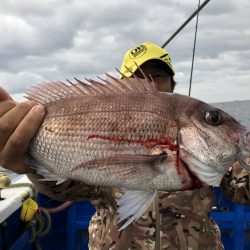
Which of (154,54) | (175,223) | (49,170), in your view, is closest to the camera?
(49,170)

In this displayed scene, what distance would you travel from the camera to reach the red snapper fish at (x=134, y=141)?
5.88 ft

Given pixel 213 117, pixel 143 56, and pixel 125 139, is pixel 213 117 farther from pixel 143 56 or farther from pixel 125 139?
pixel 143 56

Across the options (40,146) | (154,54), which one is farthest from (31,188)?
(40,146)

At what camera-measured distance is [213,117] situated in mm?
1899

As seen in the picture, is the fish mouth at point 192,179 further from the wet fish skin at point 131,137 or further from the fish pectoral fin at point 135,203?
the fish pectoral fin at point 135,203

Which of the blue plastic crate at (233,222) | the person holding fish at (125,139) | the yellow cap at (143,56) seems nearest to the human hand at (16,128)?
the person holding fish at (125,139)

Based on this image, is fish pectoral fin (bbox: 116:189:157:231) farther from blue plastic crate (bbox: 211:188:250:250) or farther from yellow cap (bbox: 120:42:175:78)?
blue plastic crate (bbox: 211:188:250:250)

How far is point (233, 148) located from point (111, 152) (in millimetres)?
533

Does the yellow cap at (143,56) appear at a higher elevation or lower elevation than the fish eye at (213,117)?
higher

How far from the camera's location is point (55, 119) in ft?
6.48

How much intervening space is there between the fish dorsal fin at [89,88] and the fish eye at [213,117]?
0.89 feet

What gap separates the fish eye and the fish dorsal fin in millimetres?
271

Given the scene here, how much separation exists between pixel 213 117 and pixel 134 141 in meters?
0.38

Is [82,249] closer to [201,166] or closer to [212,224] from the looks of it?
[212,224]
